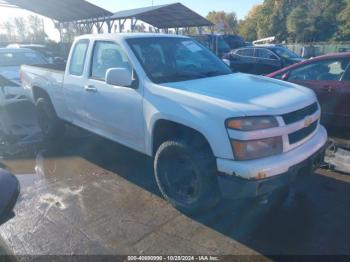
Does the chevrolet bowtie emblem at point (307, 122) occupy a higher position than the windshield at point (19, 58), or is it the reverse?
the windshield at point (19, 58)

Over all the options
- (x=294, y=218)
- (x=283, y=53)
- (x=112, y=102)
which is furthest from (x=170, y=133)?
(x=283, y=53)

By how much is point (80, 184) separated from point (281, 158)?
2.75 m

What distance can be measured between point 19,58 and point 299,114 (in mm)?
8069

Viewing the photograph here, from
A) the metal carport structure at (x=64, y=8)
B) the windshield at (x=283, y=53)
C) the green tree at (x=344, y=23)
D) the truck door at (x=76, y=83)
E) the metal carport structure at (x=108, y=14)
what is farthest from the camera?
the green tree at (x=344, y=23)

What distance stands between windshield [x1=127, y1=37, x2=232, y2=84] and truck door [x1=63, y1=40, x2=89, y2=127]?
1085 mm

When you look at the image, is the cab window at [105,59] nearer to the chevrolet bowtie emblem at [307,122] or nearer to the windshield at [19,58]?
the chevrolet bowtie emblem at [307,122]

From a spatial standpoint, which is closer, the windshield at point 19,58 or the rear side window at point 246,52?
the windshield at point 19,58

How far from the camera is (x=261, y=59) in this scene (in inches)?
562

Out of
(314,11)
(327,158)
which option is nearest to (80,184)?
(327,158)

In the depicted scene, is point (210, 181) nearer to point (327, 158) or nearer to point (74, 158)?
point (327, 158)

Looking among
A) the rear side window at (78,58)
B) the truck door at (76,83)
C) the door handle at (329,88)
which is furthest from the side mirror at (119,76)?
the door handle at (329,88)

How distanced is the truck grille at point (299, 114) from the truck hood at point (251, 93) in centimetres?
5

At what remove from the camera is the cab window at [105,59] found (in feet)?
13.6

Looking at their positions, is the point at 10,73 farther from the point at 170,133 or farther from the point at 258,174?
the point at 258,174
